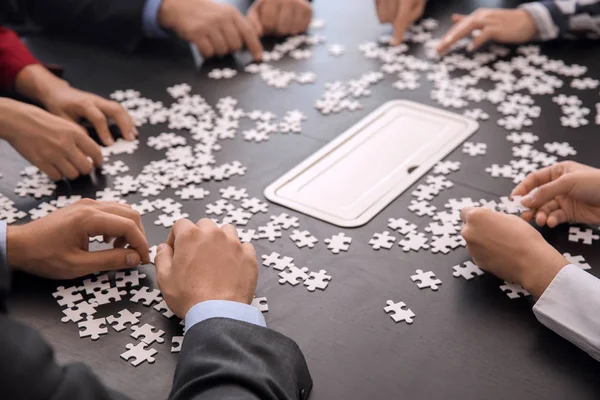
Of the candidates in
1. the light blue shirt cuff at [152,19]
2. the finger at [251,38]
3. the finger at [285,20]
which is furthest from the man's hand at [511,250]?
the light blue shirt cuff at [152,19]

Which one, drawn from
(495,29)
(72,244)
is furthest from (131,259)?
(495,29)

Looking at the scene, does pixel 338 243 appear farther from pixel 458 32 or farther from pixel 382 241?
pixel 458 32

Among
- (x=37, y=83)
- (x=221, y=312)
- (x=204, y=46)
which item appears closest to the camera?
(x=221, y=312)

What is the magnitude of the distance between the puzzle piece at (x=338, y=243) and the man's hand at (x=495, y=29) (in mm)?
1247

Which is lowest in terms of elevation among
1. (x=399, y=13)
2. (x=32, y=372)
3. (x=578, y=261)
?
(x=578, y=261)

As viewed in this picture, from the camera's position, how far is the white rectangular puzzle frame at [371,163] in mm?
1851

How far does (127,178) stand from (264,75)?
806 mm

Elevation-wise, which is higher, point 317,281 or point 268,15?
point 268,15

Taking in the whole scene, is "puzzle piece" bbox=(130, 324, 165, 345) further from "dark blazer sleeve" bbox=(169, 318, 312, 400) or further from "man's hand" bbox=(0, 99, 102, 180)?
"man's hand" bbox=(0, 99, 102, 180)

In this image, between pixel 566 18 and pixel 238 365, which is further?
pixel 566 18

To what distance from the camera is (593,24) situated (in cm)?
268

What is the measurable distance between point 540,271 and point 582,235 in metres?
0.29

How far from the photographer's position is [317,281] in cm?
159

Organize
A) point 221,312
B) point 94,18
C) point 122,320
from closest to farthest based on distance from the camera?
point 221,312 → point 122,320 → point 94,18
